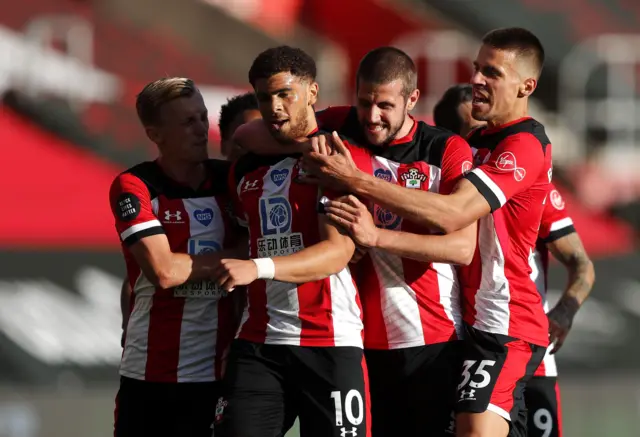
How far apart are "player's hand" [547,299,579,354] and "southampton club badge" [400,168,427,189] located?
4.08ft

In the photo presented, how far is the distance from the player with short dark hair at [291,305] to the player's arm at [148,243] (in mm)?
269

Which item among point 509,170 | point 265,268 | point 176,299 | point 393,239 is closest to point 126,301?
point 176,299

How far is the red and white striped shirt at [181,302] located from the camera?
18.3ft

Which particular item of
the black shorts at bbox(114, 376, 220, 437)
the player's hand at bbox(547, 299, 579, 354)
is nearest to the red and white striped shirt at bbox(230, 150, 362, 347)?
the black shorts at bbox(114, 376, 220, 437)

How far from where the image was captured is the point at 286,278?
196 inches

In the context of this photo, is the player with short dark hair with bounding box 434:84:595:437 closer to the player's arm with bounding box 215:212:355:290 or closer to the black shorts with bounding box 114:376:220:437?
the player's arm with bounding box 215:212:355:290

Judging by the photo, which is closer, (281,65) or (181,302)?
(281,65)

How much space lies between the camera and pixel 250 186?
5383 mm

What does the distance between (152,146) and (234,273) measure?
954 centimetres

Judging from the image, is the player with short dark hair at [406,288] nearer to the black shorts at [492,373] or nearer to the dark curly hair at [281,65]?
the black shorts at [492,373]

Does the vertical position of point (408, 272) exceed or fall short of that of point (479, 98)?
it falls short

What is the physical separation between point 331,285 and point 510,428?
1.18m

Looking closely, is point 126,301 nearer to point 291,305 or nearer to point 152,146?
point 291,305

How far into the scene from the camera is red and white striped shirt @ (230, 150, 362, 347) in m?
5.18
